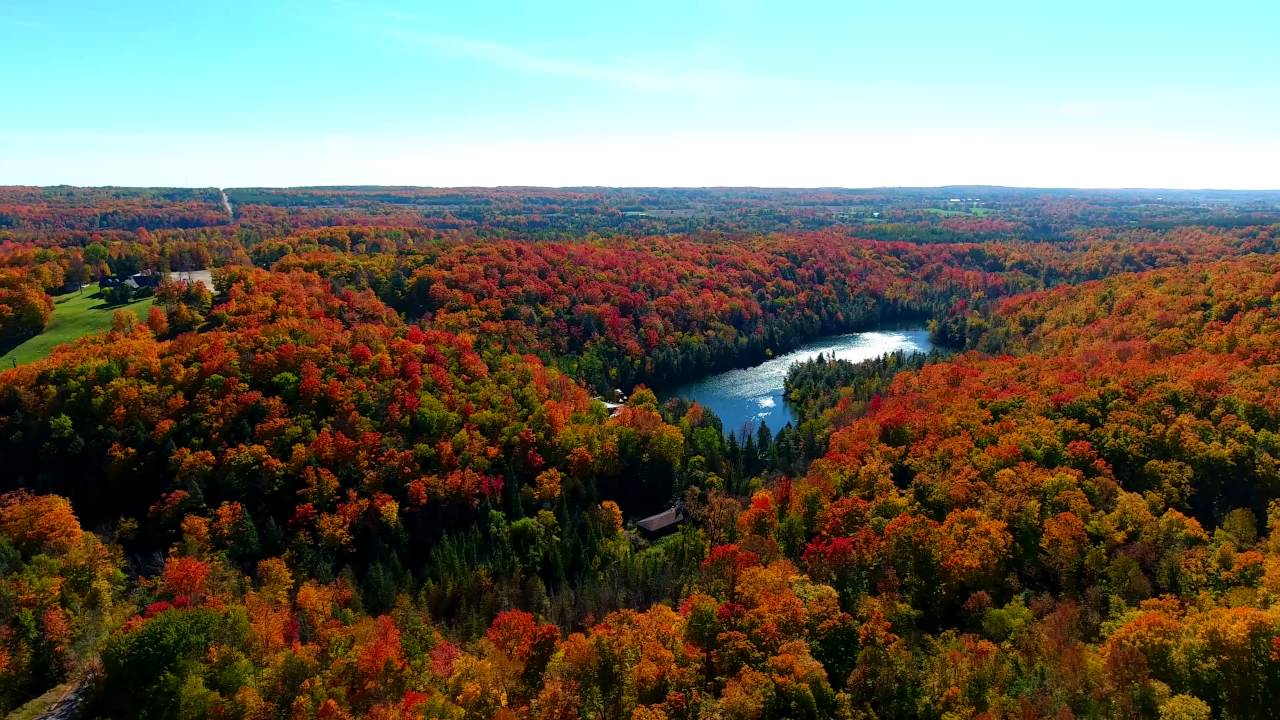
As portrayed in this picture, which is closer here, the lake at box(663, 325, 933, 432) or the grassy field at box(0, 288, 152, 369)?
the grassy field at box(0, 288, 152, 369)

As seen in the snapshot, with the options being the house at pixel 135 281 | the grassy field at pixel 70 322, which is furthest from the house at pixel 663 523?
the house at pixel 135 281

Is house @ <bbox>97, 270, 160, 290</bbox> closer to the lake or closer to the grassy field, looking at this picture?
the grassy field

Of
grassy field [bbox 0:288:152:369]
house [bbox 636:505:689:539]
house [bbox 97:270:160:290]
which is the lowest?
house [bbox 636:505:689:539]

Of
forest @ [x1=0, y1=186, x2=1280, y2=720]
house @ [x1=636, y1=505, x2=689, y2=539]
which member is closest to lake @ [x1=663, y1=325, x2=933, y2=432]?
forest @ [x1=0, y1=186, x2=1280, y2=720]

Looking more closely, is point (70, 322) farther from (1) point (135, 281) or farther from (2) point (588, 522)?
(2) point (588, 522)

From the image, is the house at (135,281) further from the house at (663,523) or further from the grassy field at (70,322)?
the house at (663,523)

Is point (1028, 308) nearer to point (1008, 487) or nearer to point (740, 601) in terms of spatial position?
point (1008, 487)
